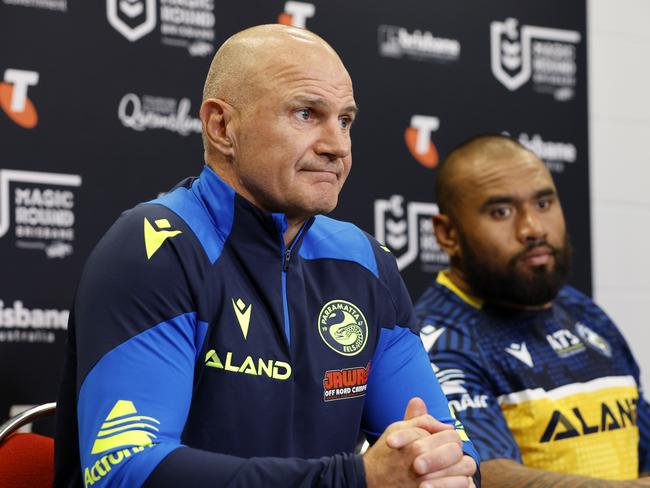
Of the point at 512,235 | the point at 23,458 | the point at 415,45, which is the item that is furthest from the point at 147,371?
the point at 415,45

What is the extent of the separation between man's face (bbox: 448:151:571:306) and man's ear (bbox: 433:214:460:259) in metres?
0.03

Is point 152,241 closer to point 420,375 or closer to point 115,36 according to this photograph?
point 420,375

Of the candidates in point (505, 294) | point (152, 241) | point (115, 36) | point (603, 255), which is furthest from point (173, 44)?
point (603, 255)

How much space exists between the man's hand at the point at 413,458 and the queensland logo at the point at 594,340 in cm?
130

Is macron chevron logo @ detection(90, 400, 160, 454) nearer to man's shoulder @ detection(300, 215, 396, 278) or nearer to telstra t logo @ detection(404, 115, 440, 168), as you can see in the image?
man's shoulder @ detection(300, 215, 396, 278)

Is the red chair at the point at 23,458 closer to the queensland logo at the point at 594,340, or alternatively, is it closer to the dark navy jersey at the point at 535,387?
the dark navy jersey at the point at 535,387

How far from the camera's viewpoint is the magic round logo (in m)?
1.83

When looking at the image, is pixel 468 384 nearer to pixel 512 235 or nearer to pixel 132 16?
pixel 512 235

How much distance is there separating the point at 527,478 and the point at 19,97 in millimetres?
1683

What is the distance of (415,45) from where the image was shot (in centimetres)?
344

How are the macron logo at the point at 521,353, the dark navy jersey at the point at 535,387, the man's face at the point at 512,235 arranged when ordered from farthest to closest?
the man's face at the point at 512,235 → the macron logo at the point at 521,353 → the dark navy jersey at the point at 535,387

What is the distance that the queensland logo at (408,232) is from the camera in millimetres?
3307

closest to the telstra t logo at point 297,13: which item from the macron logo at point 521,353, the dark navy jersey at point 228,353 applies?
the macron logo at point 521,353

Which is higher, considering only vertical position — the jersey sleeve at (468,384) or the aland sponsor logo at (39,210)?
the aland sponsor logo at (39,210)
